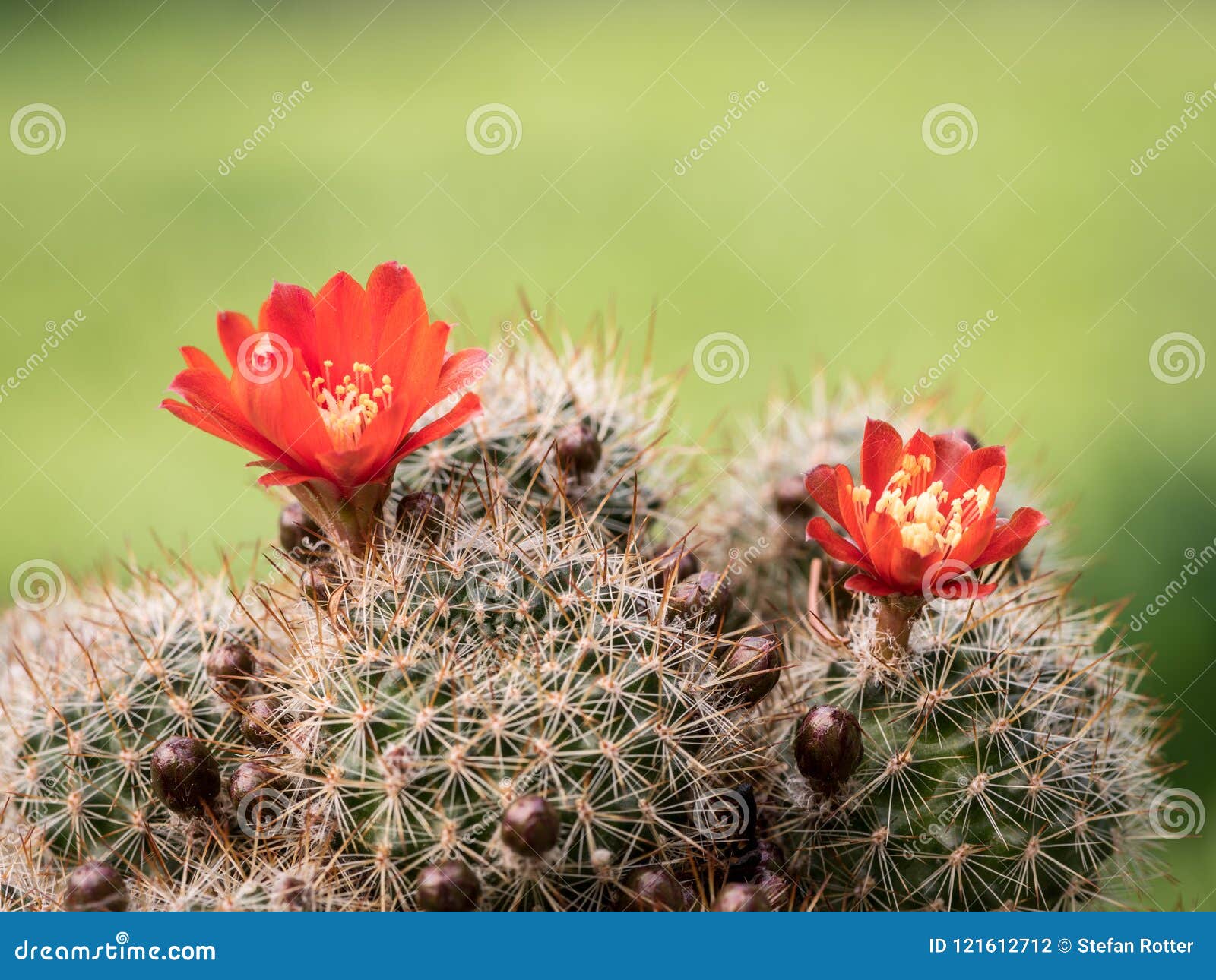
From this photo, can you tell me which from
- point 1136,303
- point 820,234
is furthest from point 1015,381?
point 820,234

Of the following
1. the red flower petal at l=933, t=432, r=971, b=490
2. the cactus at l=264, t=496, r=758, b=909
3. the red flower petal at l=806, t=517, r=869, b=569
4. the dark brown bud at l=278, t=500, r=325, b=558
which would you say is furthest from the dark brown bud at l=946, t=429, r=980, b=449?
the dark brown bud at l=278, t=500, r=325, b=558

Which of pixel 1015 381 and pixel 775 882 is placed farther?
pixel 1015 381

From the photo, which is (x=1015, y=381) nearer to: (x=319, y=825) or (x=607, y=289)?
(x=607, y=289)

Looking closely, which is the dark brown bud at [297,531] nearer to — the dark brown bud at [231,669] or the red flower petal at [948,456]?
the dark brown bud at [231,669]

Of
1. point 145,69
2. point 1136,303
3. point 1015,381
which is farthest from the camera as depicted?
point 145,69

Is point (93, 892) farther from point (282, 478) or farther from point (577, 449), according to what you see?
point (577, 449)

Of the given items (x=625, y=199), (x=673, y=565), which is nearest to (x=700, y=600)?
(x=673, y=565)
